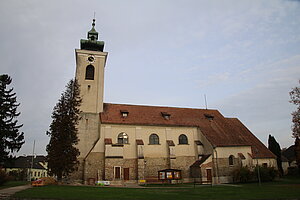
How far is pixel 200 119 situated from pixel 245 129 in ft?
26.5

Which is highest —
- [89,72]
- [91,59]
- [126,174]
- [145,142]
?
[91,59]

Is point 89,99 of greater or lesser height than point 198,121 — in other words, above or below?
above

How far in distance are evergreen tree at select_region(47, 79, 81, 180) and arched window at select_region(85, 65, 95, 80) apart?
5.74 m

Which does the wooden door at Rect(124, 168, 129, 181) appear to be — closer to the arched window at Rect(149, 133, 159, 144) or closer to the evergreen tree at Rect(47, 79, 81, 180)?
the arched window at Rect(149, 133, 159, 144)

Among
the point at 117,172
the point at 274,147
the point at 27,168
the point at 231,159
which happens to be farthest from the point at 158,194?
the point at 27,168

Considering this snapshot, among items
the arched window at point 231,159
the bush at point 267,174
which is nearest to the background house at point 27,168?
the arched window at point 231,159

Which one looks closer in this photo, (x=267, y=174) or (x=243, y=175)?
(x=243, y=175)

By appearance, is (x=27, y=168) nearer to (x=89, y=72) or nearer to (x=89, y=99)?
(x=89, y=99)

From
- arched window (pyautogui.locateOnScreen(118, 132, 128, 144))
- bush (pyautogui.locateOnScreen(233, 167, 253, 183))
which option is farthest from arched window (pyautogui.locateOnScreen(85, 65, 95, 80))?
bush (pyautogui.locateOnScreen(233, 167, 253, 183))

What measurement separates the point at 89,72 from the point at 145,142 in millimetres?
12953

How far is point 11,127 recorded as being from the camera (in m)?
26.6

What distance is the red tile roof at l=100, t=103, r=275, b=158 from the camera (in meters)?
30.1

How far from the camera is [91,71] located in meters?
31.8

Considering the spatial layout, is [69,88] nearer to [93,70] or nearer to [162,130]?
[93,70]
